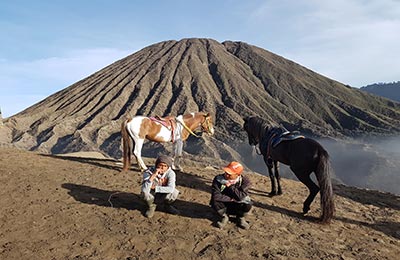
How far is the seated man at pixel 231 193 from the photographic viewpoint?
621cm

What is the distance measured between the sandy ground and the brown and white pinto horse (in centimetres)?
73

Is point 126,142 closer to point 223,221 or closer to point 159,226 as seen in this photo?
point 159,226

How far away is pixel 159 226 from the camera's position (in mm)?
6387

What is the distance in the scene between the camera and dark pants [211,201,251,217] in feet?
20.6

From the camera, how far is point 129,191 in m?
8.32

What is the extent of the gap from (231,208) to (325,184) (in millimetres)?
1999

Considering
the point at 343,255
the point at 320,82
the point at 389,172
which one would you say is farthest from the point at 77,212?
the point at 320,82

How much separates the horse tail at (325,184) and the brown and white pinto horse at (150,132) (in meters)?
4.42

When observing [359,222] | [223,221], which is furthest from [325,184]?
[223,221]

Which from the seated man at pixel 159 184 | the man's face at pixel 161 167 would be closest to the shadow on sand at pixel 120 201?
the seated man at pixel 159 184

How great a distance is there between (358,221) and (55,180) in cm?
749

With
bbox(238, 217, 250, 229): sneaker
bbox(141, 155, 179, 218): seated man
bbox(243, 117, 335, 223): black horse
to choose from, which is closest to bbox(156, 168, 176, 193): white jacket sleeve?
bbox(141, 155, 179, 218): seated man

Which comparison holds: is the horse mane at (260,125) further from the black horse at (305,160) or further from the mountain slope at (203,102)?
the mountain slope at (203,102)

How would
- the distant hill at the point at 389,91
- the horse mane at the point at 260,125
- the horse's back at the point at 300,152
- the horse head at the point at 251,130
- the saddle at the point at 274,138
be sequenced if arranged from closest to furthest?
the horse's back at the point at 300,152
the saddle at the point at 274,138
the horse mane at the point at 260,125
the horse head at the point at 251,130
the distant hill at the point at 389,91
